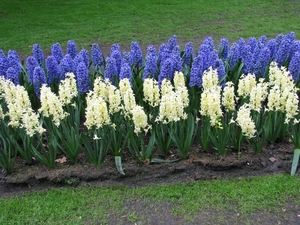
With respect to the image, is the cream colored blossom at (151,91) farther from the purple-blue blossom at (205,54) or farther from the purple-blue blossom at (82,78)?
the purple-blue blossom at (205,54)

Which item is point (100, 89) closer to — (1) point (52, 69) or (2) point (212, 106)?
(1) point (52, 69)

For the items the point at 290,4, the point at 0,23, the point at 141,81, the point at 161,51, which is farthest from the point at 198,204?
the point at 290,4

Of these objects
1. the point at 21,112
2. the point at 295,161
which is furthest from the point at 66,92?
the point at 295,161

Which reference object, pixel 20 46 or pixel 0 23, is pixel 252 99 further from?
pixel 0 23

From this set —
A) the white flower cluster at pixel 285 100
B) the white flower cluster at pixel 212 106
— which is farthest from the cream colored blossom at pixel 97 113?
the white flower cluster at pixel 285 100

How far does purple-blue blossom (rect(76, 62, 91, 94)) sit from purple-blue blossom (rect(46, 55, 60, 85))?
0.58 meters

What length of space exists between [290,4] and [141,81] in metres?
10.8

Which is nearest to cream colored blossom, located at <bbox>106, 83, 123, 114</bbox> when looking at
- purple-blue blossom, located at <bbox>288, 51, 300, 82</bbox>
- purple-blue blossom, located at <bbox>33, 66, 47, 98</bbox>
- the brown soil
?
the brown soil

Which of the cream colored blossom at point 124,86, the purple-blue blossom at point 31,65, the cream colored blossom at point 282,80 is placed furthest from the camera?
the purple-blue blossom at point 31,65

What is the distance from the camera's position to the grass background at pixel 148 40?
405 cm

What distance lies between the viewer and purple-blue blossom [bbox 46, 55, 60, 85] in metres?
5.70

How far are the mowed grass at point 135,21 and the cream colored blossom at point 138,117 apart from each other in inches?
251

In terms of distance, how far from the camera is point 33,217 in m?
4.09

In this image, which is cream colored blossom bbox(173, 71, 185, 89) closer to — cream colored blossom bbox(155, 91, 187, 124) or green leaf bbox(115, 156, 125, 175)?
cream colored blossom bbox(155, 91, 187, 124)
